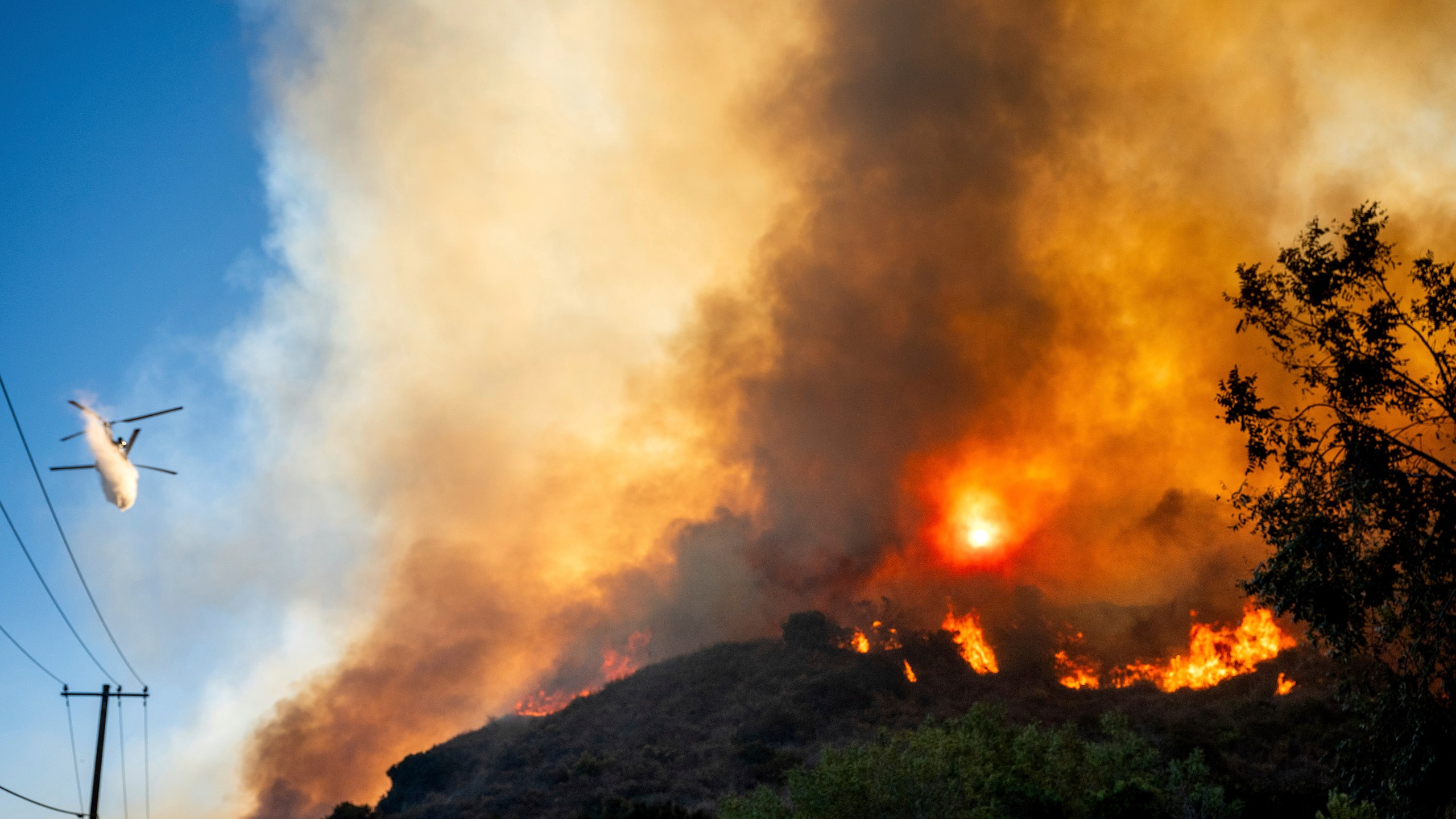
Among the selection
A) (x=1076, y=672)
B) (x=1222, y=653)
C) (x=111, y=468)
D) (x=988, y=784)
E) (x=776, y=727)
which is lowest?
(x=988, y=784)

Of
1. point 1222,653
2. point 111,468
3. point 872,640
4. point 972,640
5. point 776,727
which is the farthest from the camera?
point 872,640

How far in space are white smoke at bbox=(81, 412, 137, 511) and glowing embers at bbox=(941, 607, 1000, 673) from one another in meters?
103

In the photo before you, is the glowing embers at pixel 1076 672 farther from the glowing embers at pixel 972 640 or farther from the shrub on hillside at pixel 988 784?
the shrub on hillside at pixel 988 784

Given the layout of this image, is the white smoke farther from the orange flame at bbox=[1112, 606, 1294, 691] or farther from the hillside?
the orange flame at bbox=[1112, 606, 1294, 691]

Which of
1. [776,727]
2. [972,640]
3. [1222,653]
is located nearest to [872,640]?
[972,640]

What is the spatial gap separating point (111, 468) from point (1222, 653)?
352ft

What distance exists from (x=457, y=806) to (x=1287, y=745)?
69770mm

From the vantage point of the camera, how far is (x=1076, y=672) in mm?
102750

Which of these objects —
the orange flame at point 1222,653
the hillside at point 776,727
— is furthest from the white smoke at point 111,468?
the orange flame at point 1222,653

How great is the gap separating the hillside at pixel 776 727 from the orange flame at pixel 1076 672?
2.06m

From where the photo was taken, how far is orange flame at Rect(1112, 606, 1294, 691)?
91562 mm

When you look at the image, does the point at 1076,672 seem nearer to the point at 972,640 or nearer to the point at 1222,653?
the point at 972,640

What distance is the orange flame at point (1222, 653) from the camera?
300 ft

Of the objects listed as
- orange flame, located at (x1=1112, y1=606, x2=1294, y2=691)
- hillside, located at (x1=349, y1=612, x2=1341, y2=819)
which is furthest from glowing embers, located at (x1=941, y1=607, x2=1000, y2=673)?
orange flame, located at (x1=1112, y1=606, x2=1294, y2=691)
